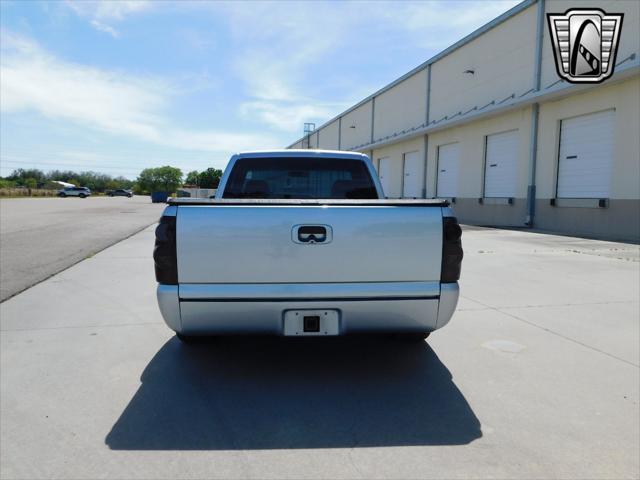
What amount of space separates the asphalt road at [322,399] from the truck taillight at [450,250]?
34.4 inches

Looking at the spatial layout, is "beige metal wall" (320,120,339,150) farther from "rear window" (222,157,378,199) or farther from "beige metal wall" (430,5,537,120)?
"rear window" (222,157,378,199)

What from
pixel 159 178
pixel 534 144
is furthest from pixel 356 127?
pixel 159 178

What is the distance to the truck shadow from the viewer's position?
9.42 ft

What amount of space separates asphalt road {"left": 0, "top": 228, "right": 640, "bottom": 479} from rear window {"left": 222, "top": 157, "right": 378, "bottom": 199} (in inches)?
63.0

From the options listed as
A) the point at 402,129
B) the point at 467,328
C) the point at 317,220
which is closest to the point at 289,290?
the point at 317,220

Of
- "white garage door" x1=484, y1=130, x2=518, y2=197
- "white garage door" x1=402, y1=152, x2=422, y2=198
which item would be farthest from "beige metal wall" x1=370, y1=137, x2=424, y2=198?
"white garage door" x1=484, y1=130, x2=518, y2=197

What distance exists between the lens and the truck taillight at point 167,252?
325 centimetres

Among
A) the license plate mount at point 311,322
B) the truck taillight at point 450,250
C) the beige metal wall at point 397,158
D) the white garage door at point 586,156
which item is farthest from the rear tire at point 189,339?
the beige metal wall at point 397,158

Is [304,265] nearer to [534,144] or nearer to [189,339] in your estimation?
[189,339]

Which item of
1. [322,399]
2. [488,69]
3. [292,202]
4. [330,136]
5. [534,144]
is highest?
[330,136]

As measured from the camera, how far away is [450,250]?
134 inches

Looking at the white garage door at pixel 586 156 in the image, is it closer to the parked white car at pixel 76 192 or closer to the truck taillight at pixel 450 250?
the truck taillight at pixel 450 250

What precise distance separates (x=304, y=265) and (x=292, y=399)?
3.13 feet

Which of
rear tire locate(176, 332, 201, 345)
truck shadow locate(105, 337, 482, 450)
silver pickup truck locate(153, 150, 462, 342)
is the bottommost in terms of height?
truck shadow locate(105, 337, 482, 450)
